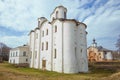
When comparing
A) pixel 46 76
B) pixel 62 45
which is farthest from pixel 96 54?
pixel 46 76

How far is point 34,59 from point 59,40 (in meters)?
12.9

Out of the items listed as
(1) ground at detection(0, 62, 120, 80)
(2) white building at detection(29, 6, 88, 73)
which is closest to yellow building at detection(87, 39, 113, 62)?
(2) white building at detection(29, 6, 88, 73)

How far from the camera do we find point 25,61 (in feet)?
186

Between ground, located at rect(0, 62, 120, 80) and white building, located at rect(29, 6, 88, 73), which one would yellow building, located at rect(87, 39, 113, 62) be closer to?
white building, located at rect(29, 6, 88, 73)

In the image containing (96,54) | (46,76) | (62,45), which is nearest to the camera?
(46,76)

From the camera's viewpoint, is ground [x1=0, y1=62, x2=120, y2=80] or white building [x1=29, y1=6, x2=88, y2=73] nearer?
ground [x1=0, y1=62, x2=120, y2=80]

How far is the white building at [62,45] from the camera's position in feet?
109

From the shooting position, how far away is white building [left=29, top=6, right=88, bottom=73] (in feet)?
109

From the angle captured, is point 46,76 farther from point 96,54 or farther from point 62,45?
point 96,54

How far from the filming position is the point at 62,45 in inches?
1334

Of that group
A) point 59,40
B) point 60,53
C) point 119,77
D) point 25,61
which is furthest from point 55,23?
point 25,61

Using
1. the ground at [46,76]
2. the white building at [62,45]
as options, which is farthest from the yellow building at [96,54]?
the ground at [46,76]

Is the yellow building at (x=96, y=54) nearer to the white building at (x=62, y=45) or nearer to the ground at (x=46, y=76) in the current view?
the white building at (x=62, y=45)

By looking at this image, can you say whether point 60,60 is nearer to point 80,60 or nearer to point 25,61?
point 80,60
